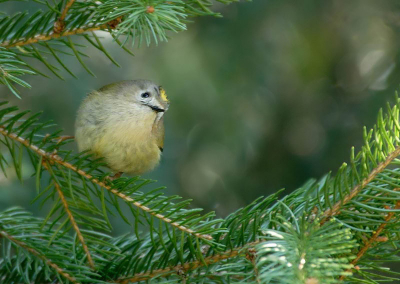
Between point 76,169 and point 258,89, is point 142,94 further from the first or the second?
point 258,89

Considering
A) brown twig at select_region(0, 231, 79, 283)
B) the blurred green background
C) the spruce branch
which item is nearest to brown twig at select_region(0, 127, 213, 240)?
the spruce branch

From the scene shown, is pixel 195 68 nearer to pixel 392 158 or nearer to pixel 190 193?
pixel 190 193

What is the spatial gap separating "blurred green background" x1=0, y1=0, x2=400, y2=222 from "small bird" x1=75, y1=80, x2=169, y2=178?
55 cm

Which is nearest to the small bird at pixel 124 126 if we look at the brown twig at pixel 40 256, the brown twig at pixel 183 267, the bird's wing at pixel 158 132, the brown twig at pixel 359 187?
the bird's wing at pixel 158 132

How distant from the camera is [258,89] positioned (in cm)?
273

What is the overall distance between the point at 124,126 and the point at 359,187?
0.95 meters

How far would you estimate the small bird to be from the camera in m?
1.69

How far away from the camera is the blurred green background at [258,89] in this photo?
100 inches

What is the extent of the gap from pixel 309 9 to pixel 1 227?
6.52ft

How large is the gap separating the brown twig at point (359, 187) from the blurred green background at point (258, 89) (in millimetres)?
1492

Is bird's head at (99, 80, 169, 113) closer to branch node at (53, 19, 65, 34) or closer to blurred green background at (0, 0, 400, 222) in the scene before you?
blurred green background at (0, 0, 400, 222)

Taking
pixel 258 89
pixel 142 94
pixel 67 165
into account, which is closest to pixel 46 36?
pixel 67 165

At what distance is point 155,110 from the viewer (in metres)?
1.88

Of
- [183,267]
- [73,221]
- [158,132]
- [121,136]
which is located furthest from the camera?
[158,132]
